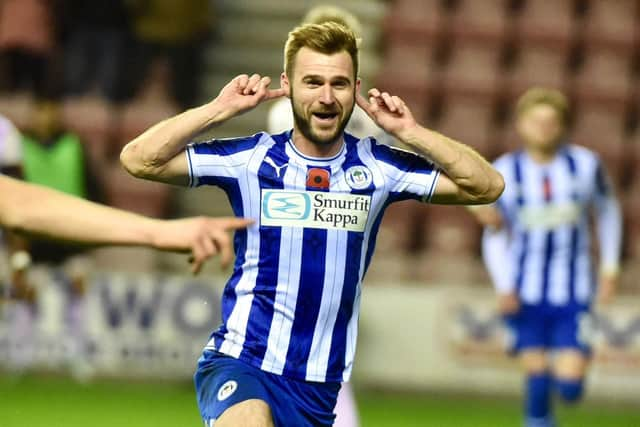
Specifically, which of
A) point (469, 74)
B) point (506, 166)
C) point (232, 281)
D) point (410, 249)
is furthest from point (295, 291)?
point (469, 74)

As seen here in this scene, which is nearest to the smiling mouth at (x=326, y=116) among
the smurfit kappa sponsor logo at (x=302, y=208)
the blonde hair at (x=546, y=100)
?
the smurfit kappa sponsor logo at (x=302, y=208)

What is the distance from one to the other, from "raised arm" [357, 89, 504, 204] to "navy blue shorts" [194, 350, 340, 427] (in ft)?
2.42

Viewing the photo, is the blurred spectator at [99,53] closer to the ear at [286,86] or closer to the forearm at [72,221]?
the ear at [286,86]

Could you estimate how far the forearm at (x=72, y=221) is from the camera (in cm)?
302

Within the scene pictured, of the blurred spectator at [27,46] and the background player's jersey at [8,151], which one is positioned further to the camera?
the blurred spectator at [27,46]

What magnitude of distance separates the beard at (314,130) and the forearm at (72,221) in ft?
5.72

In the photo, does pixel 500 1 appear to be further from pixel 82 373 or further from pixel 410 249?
pixel 82 373

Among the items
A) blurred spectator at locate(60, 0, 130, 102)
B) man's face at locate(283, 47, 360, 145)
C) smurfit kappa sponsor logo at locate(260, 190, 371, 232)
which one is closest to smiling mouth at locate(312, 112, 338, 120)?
man's face at locate(283, 47, 360, 145)

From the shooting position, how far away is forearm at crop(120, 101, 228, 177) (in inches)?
185

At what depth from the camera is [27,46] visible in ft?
40.5

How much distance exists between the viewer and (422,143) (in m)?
4.80

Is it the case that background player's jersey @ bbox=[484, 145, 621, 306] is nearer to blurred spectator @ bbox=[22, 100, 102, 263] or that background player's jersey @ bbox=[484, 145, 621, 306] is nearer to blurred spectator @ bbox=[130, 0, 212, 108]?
blurred spectator @ bbox=[22, 100, 102, 263]

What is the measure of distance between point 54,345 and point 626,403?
3.99m

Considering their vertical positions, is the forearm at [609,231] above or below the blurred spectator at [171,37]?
below
